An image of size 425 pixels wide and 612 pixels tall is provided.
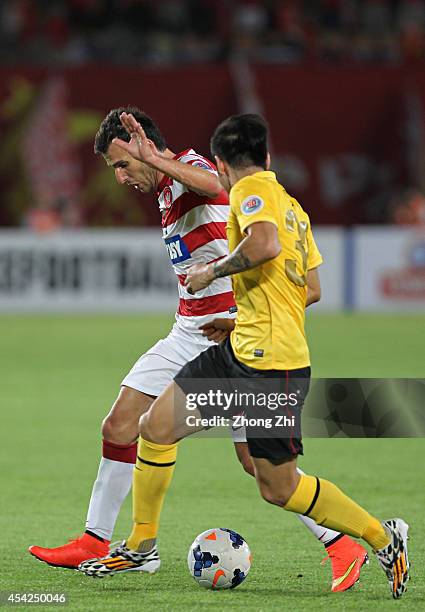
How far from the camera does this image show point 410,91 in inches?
802

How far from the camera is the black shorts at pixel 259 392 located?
456cm

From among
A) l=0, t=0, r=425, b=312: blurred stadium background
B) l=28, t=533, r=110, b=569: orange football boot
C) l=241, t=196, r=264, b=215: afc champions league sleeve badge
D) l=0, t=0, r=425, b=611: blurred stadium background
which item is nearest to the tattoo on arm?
l=241, t=196, r=264, b=215: afc champions league sleeve badge

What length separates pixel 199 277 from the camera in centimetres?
465

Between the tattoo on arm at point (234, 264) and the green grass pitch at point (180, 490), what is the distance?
1.23 m

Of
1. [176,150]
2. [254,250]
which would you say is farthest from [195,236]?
[176,150]

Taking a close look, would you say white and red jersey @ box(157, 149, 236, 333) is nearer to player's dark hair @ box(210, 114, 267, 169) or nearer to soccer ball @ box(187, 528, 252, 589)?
player's dark hair @ box(210, 114, 267, 169)

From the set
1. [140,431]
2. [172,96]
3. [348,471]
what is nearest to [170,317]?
[172,96]

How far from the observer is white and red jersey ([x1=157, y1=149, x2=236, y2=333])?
210 inches

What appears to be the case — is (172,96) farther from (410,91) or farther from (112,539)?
(112,539)

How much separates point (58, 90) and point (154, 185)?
1522cm

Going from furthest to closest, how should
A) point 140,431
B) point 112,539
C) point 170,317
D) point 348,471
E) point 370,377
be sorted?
point 170,317, point 370,377, point 348,471, point 112,539, point 140,431

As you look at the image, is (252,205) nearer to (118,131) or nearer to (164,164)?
(164,164)

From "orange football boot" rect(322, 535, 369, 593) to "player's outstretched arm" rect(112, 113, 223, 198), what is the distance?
59.3 inches

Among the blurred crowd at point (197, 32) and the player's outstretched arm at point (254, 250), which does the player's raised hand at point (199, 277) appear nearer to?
the player's outstretched arm at point (254, 250)
